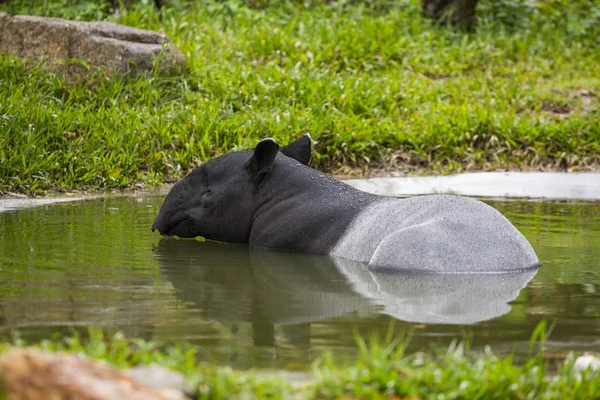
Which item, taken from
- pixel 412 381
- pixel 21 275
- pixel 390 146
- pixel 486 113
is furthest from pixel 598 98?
pixel 412 381

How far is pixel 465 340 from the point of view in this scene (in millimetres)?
4586

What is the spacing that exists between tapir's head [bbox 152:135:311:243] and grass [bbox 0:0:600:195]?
106 inches

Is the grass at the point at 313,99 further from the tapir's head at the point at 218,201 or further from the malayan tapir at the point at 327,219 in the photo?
the malayan tapir at the point at 327,219

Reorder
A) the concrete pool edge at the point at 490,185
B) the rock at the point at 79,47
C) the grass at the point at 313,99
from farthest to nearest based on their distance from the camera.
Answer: the rock at the point at 79,47
the grass at the point at 313,99
the concrete pool edge at the point at 490,185

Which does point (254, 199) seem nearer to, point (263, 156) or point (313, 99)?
point (263, 156)

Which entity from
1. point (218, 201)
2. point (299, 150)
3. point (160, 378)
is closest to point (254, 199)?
point (218, 201)

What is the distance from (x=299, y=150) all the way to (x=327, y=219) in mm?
1183

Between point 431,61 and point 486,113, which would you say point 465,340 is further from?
point 431,61

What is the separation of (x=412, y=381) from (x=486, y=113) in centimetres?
988

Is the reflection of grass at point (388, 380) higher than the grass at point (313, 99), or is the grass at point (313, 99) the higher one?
the reflection of grass at point (388, 380)

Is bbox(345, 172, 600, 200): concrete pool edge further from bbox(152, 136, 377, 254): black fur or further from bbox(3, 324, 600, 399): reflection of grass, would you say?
bbox(3, 324, 600, 399): reflection of grass

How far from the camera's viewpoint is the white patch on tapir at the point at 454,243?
648 centimetres

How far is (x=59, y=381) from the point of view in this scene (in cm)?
302

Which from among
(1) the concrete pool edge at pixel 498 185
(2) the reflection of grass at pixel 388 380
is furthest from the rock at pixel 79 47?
(2) the reflection of grass at pixel 388 380
